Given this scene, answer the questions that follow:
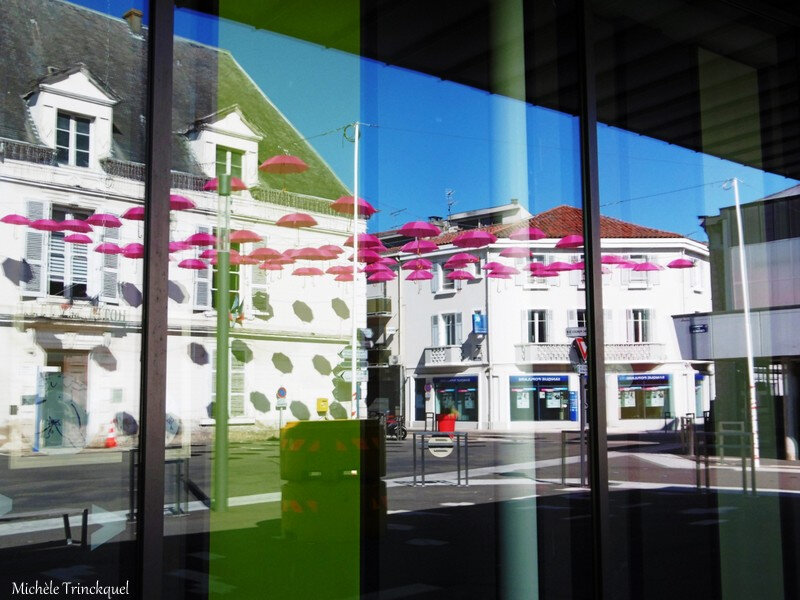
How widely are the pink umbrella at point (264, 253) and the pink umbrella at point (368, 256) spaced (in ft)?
1.17

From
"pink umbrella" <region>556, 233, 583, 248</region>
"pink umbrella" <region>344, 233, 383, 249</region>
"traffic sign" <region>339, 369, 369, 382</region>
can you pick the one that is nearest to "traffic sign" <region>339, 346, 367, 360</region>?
"traffic sign" <region>339, 369, 369, 382</region>

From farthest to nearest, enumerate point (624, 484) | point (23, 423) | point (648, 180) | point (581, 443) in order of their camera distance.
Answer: point (648, 180)
point (624, 484)
point (581, 443)
point (23, 423)

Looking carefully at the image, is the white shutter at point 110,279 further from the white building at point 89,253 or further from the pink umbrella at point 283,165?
the pink umbrella at point 283,165

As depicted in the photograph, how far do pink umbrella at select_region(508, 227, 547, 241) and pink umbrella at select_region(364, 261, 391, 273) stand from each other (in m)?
0.72

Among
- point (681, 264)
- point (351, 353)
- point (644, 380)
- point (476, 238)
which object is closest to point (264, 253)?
point (351, 353)

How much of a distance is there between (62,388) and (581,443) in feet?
5.17

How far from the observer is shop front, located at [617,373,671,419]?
3.01m

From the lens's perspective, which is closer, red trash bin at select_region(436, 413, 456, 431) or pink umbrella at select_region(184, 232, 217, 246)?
pink umbrella at select_region(184, 232, 217, 246)

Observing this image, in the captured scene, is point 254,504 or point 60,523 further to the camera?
point 254,504

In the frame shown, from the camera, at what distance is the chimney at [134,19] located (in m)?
1.84

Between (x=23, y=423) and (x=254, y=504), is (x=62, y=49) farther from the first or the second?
Result: (x=254, y=504)

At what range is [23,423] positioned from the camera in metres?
1.72

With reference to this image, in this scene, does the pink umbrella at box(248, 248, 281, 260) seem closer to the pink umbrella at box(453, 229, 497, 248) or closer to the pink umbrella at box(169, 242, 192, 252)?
the pink umbrella at box(169, 242, 192, 252)

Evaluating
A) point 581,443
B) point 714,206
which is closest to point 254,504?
point 581,443
